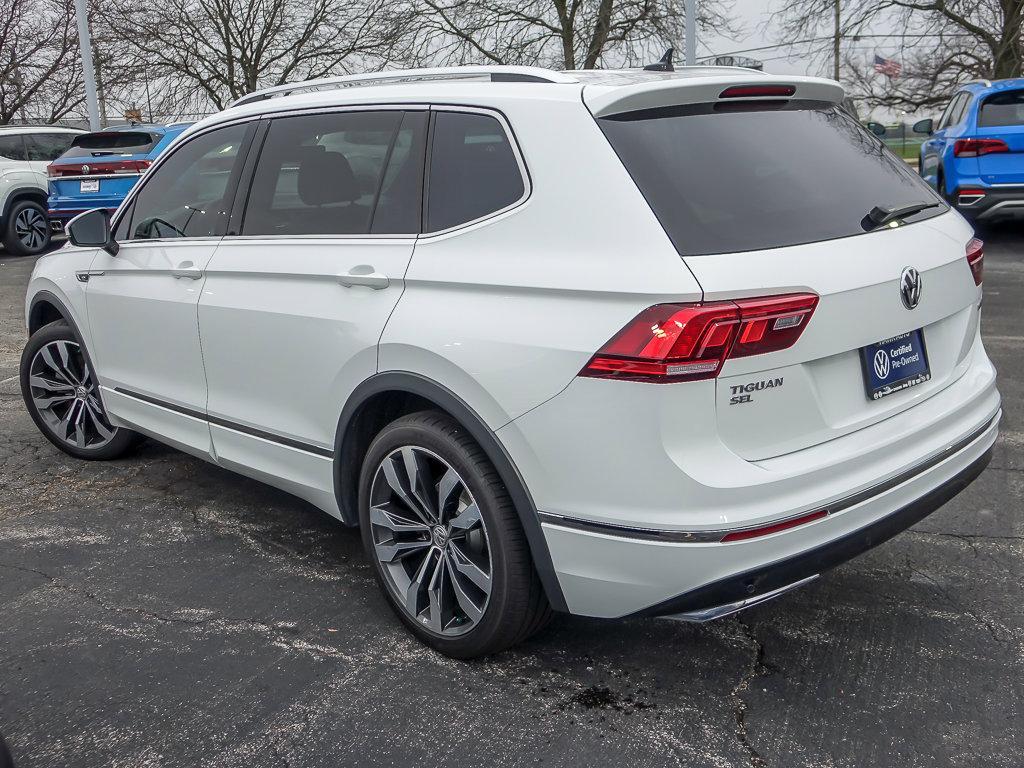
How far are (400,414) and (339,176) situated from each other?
33.7 inches

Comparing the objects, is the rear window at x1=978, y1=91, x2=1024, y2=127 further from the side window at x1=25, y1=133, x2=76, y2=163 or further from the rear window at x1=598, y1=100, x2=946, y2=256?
the side window at x1=25, y1=133, x2=76, y2=163

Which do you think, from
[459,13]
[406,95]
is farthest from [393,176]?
[459,13]

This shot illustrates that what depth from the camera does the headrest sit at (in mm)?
3443

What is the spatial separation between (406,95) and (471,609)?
5.42 feet

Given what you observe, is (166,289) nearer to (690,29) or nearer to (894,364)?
(894,364)

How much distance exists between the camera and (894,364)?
2.84 meters

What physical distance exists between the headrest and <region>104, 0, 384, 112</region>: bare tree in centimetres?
2126

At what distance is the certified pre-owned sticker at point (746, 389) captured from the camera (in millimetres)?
2469

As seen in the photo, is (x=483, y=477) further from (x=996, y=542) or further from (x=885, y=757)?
(x=996, y=542)

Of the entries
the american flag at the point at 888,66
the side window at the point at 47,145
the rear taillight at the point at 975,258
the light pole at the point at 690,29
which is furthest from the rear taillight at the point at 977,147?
the american flag at the point at 888,66

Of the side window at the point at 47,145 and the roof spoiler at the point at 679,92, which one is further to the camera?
the side window at the point at 47,145

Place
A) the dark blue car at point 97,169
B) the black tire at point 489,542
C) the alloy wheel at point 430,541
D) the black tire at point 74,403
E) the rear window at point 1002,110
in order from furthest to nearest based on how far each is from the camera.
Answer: the dark blue car at point 97,169 < the rear window at point 1002,110 < the black tire at point 74,403 < the alloy wheel at point 430,541 < the black tire at point 489,542

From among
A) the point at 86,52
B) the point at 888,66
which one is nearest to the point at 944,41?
the point at 888,66

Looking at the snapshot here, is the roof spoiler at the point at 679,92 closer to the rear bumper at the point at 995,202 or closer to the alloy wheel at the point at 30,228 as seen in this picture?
the rear bumper at the point at 995,202
